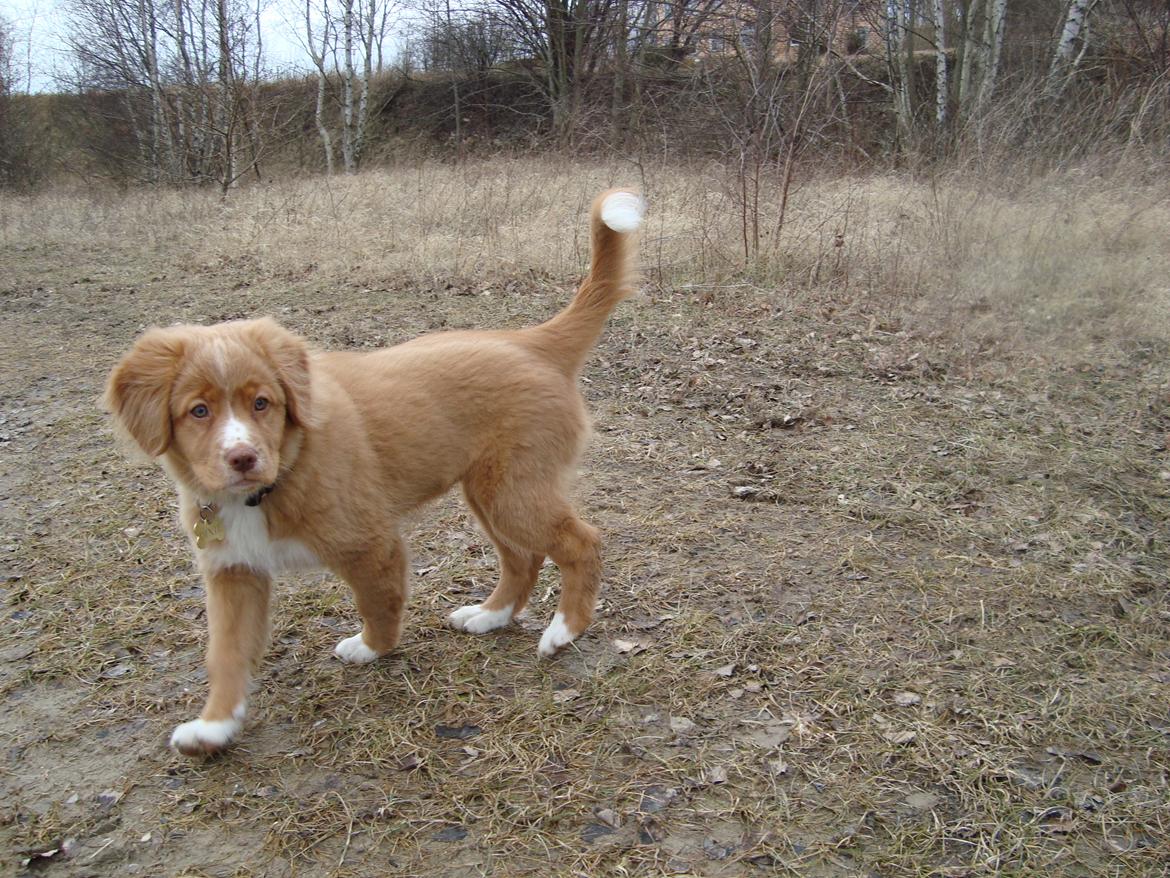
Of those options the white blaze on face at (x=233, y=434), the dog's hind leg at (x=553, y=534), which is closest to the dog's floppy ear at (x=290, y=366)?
the white blaze on face at (x=233, y=434)

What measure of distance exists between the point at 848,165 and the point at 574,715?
11.0 metres

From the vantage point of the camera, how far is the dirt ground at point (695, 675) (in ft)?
7.71

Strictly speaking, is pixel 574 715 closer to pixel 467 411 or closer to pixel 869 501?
pixel 467 411

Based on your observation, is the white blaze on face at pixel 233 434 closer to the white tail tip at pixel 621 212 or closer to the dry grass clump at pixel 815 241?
the white tail tip at pixel 621 212

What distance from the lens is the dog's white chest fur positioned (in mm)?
2658

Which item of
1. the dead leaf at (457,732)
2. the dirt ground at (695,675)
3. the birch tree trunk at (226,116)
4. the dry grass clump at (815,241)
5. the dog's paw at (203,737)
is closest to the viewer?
the dirt ground at (695,675)

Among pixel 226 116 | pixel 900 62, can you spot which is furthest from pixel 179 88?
pixel 900 62

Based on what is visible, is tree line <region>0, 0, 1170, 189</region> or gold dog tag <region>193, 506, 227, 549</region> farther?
tree line <region>0, 0, 1170, 189</region>

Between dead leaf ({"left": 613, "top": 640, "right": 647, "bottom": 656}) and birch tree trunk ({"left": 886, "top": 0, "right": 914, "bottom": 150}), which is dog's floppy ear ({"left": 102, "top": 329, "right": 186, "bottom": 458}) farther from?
birch tree trunk ({"left": 886, "top": 0, "right": 914, "bottom": 150})

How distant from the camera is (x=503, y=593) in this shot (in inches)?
134

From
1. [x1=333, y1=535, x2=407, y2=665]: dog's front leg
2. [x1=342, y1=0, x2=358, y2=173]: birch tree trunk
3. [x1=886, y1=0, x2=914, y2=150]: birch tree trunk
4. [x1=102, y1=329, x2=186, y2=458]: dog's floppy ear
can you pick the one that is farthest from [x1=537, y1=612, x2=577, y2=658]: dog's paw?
[x1=342, y1=0, x2=358, y2=173]: birch tree trunk

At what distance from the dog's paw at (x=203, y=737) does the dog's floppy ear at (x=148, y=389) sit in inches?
34.0

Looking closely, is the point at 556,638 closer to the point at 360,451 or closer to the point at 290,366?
the point at 360,451

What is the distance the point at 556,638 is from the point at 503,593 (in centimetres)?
35
